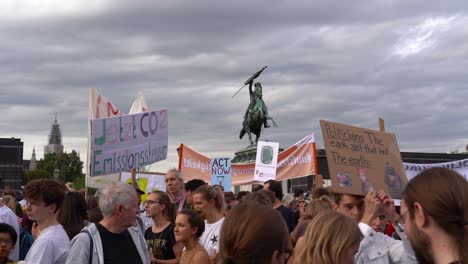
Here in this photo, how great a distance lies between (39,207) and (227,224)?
2684 mm

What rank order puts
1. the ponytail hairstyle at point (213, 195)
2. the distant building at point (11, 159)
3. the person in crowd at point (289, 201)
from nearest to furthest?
1. the ponytail hairstyle at point (213, 195)
2. the person in crowd at point (289, 201)
3. the distant building at point (11, 159)

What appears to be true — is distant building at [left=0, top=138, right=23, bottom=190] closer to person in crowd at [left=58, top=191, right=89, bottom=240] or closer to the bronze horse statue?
the bronze horse statue

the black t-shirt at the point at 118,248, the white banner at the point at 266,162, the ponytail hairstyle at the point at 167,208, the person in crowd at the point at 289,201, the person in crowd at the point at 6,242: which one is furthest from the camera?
the white banner at the point at 266,162

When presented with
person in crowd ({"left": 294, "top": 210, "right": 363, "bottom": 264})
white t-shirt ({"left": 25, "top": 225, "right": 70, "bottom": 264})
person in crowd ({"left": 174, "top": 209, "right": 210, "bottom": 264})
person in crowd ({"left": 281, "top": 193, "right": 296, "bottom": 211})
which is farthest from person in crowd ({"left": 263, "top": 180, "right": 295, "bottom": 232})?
person in crowd ({"left": 294, "top": 210, "right": 363, "bottom": 264})

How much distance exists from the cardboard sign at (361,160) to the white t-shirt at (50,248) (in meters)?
2.01

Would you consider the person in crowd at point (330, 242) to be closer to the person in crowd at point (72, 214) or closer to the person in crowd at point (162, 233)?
the person in crowd at point (72, 214)

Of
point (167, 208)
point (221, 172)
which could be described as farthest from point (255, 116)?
point (167, 208)

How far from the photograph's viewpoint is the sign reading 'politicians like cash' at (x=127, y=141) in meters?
10.6

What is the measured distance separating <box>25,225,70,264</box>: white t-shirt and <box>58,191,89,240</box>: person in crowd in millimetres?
859

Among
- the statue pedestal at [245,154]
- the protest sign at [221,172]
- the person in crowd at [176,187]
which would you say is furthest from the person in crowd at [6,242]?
the statue pedestal at [245,154]

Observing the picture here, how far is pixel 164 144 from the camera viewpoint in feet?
40.8

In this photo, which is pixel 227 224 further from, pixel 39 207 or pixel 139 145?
pixel 139 145

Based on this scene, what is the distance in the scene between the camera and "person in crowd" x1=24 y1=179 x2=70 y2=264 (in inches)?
193

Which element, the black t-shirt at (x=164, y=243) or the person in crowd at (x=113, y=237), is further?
the black t-shirt at (x=164, y=243)
